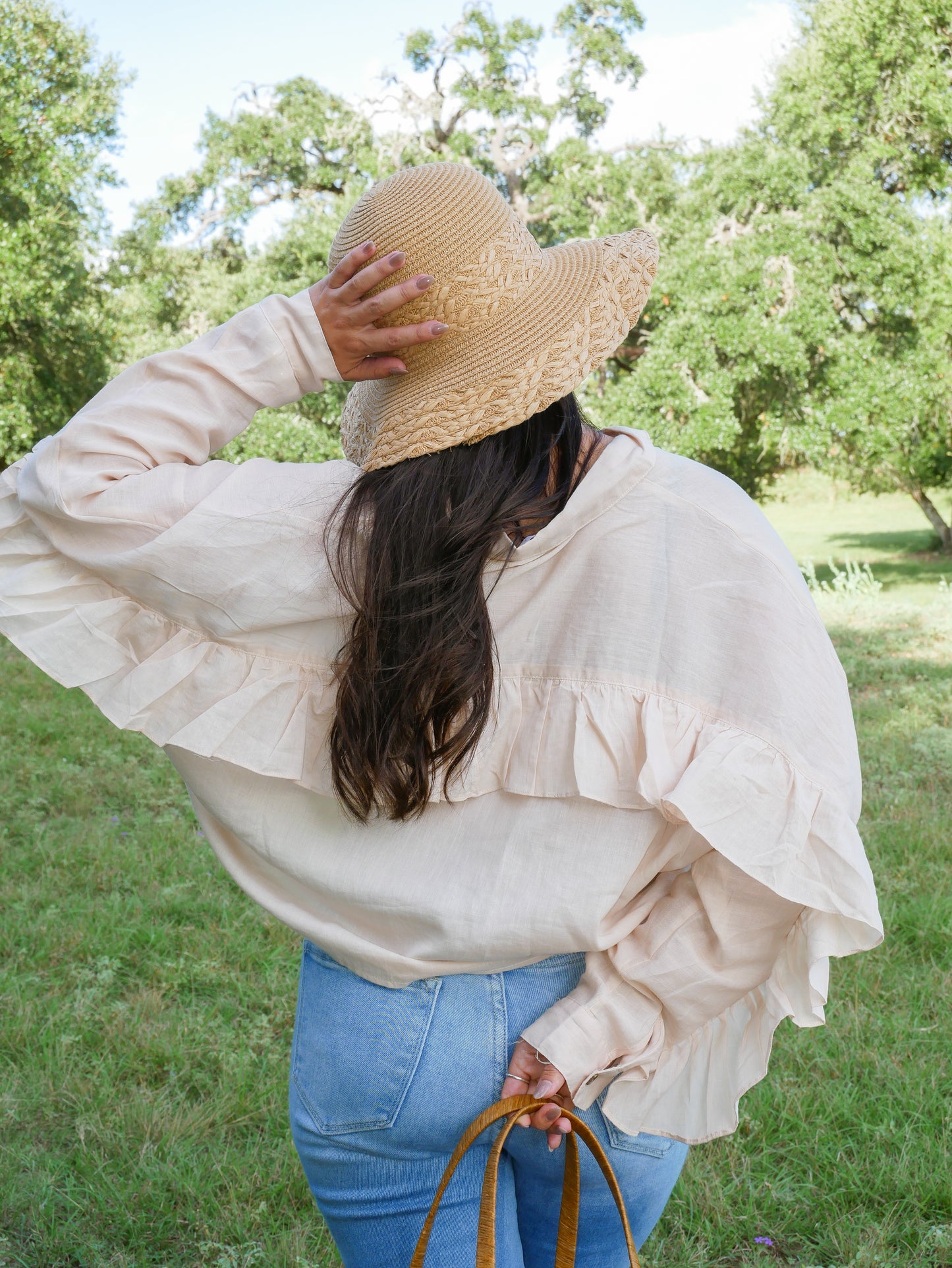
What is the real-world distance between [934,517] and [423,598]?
15238mm

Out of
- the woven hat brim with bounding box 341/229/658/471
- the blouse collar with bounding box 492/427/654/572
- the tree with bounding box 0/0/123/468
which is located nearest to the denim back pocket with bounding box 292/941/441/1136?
the blouse collar with bounding box 492/427/654/572

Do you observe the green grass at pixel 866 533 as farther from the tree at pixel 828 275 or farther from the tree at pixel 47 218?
the tree at pixel 47 218

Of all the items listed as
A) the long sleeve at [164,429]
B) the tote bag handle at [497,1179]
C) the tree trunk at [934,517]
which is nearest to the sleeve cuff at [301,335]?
the long sleeve at [164,429]

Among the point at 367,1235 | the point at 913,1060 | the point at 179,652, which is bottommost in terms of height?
the point at 913,1060

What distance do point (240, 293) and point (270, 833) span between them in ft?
46.4

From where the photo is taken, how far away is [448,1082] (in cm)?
125

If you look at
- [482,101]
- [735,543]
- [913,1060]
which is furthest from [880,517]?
[735,543]

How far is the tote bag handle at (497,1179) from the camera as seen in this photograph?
1198 millimetres

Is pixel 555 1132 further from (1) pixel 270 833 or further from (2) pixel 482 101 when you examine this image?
(2) pixel 482 101

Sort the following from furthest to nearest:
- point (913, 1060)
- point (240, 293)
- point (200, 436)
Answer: point (240, 293), point (913, 1060), point (200, 436)

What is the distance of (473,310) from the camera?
1.21 metres

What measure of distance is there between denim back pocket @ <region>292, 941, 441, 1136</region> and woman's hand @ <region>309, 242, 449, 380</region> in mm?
741

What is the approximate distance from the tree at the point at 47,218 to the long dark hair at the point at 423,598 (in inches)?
379

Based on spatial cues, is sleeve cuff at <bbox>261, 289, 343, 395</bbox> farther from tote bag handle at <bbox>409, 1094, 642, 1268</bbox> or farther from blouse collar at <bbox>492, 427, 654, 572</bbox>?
tote bag handle at <bbox>409, 1094, 642, 1268</bbox>
